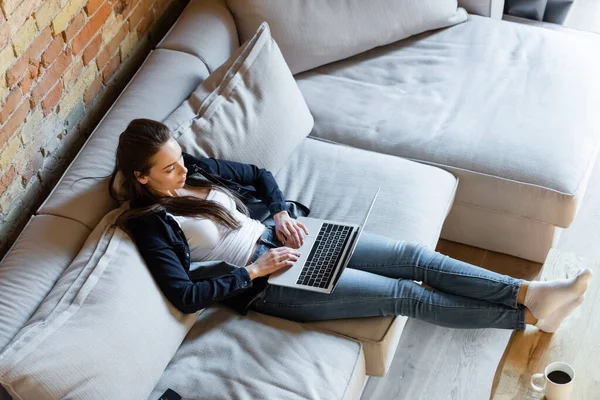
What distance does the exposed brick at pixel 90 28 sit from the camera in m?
2.37

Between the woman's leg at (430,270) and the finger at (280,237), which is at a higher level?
the finger at (280,237)

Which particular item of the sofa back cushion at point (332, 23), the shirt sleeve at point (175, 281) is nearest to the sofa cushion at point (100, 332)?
the shirt sleeve at point (175, 281)

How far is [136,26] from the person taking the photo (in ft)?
8.92

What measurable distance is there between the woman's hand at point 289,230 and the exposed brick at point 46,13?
Answer: 0.87m

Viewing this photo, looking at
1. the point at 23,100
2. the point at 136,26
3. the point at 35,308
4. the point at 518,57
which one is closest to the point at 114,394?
the point at 35,308

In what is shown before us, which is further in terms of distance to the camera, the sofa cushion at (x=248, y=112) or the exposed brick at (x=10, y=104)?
the sofa cushion at (x=248, y=112)

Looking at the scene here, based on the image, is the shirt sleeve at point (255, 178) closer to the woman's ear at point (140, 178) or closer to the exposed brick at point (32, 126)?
the woman's ear at point (140, 178)

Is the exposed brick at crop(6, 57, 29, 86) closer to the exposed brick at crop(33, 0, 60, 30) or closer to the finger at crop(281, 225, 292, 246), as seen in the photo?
the exposed brick at crop(33, 0, 60, 30)

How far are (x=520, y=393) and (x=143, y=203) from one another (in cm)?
117

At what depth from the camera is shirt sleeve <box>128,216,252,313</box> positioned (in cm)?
199

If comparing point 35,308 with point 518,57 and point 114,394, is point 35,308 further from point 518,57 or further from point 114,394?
point 518,57

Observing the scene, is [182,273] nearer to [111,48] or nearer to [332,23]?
[111,48]

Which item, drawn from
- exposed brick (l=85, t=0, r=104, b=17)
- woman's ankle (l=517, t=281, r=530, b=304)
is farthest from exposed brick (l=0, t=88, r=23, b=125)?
woman's ankle (l=517, t=281, r=530, b=304)

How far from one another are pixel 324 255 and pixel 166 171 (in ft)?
1.67
